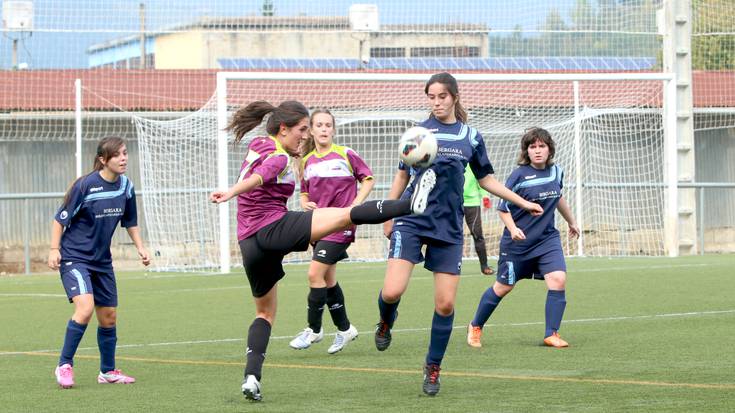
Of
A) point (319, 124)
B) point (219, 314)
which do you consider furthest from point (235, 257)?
point (319, 124)

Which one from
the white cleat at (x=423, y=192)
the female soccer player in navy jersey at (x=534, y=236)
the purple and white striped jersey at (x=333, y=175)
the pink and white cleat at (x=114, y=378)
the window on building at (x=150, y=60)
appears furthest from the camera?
the window on building at (x=150, y=60)

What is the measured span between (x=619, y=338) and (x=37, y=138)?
18446 mm

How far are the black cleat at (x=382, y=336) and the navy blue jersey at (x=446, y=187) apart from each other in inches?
54.9

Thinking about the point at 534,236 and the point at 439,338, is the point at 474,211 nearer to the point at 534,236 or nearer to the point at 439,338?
the point at 534,236

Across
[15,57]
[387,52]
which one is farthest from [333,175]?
[387,52]

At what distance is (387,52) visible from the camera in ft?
126

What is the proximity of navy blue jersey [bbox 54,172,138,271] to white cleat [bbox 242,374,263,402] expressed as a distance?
198 cm

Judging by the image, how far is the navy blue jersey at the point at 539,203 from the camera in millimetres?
10906

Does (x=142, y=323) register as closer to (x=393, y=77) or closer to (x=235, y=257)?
(x=393, y=77)

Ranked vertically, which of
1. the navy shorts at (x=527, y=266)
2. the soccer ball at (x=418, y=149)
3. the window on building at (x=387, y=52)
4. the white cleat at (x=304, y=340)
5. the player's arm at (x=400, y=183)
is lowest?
the white cleat at (x=304, y=340)

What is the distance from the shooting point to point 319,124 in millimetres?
11023

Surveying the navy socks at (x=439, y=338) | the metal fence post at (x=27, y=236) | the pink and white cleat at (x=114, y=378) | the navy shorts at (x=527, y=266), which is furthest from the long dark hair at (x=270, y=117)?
the metal fence post at (x=27, y=236)

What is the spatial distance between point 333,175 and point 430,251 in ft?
9.28

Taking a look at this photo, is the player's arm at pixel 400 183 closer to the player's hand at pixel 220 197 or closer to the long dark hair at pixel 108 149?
the player's hand at pixel 220 197
